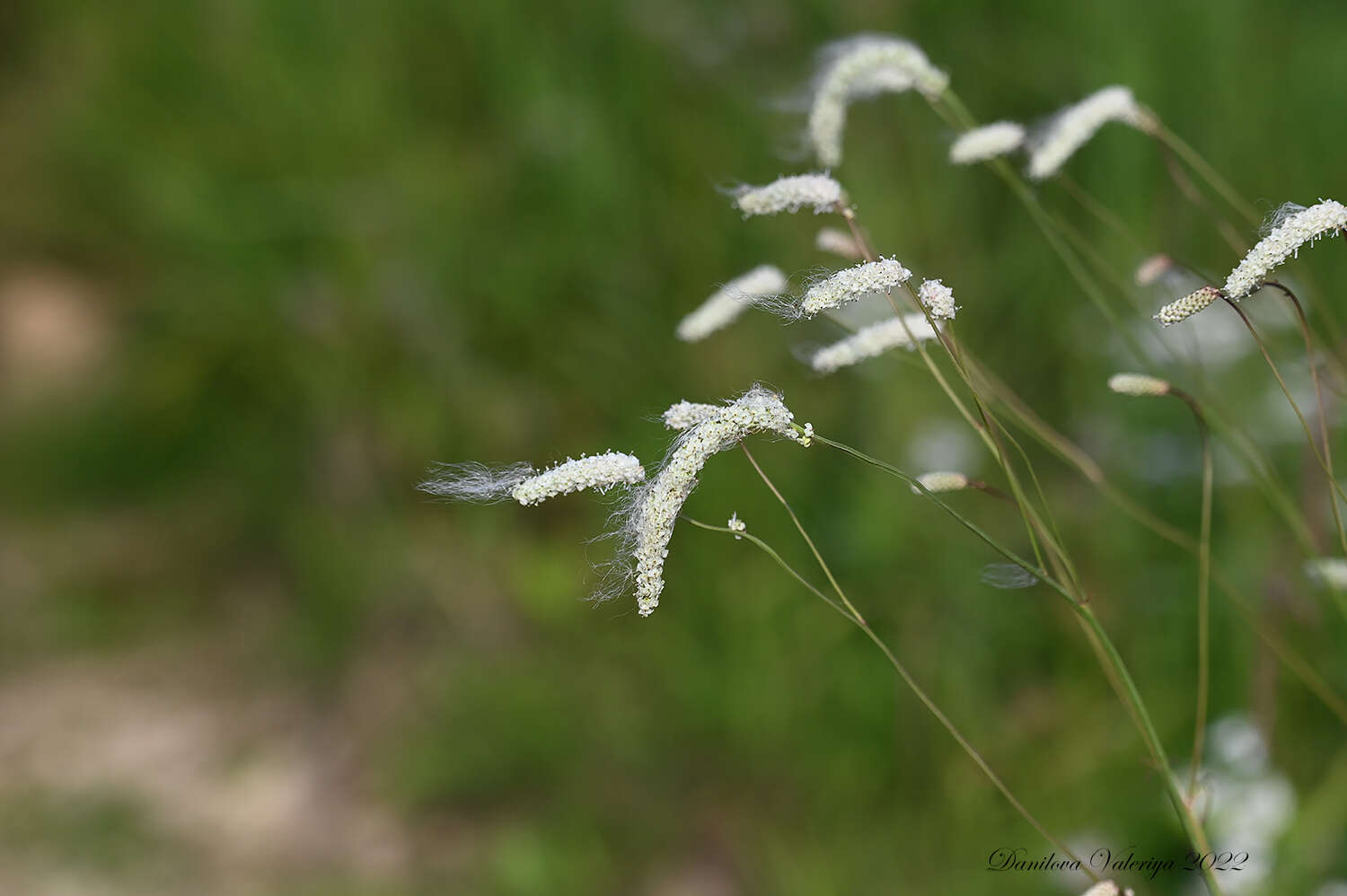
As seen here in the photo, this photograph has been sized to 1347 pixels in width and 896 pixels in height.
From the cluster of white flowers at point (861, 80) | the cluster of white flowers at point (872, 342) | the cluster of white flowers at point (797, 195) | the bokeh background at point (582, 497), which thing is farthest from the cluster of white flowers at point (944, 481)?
the bokeh background at point (582, 497)

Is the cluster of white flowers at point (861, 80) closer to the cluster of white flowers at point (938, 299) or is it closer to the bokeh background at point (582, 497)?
the cluster of white flowers at point (938, 299)

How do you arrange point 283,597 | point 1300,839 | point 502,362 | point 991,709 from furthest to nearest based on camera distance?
1. point 283,597
2. point 502,362
3. point 991,709
4. point 1300,839

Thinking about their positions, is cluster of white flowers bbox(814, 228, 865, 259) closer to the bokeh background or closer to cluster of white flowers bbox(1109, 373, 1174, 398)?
cluster of white flowers bbox(1109, 373, 1174, 398)

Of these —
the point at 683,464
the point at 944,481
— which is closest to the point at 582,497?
the point at 944,481

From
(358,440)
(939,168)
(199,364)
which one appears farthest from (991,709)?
(199,364)

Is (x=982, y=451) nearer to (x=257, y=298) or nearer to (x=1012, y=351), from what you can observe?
(x=1012, y=351)

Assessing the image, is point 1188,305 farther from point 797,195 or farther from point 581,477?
point 581,477

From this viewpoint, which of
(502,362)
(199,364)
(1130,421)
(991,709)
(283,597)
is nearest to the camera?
(991,709)
